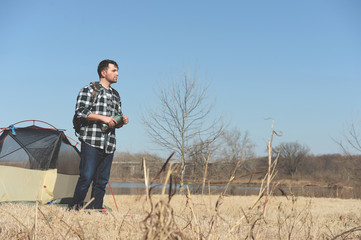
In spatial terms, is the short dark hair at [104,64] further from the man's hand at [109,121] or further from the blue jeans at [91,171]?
the blue jeans at [91,171]

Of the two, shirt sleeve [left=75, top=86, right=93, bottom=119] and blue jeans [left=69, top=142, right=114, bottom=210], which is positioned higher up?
shirt sleeve [left=75, top=86, right=93, bottom=119]

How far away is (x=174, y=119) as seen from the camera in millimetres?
12070

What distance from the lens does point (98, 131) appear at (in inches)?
137

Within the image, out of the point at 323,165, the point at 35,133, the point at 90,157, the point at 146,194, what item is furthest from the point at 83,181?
the point at 323,165

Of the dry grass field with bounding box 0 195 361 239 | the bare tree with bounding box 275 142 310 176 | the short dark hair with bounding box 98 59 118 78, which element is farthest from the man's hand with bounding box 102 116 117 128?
the bare tree with bounding box 275 142 310 176

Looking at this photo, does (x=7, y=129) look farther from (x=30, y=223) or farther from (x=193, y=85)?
(x=193, y=85)

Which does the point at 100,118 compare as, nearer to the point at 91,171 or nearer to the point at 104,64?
the point at 91,171

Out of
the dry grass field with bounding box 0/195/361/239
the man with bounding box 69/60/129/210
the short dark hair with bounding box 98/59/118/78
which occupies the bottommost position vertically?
the dry grass field with bounding box 0/195/361/239

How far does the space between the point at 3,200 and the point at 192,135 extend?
804cm

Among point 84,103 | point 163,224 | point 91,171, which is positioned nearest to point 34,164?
point 91,171

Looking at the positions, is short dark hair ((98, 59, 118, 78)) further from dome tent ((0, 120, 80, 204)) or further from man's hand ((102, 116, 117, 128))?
dome tent ((0, 120, 80, 204))

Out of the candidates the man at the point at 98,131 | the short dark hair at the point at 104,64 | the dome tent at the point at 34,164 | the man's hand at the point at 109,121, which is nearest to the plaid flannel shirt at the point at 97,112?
the man at the point at 98,131

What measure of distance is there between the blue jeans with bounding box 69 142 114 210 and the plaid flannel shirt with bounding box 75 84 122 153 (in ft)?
0.26

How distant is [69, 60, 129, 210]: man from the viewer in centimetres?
344
